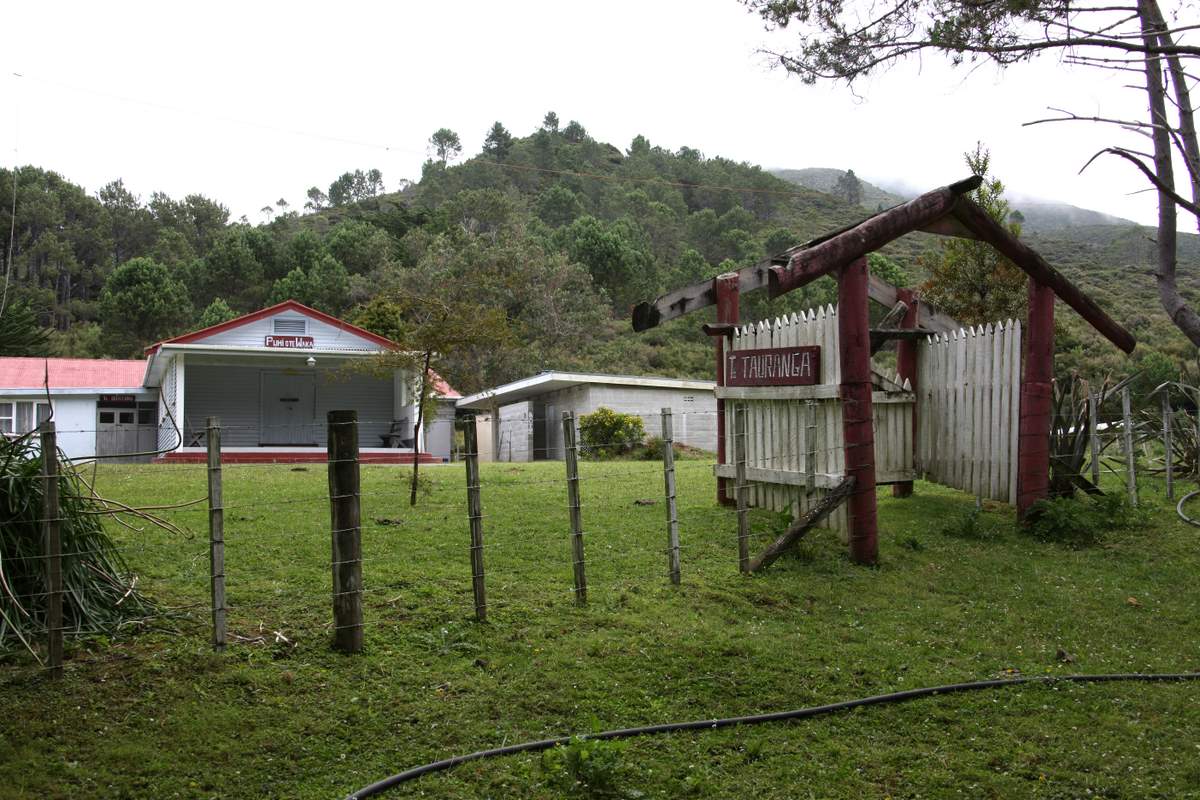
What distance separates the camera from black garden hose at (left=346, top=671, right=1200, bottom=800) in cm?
442

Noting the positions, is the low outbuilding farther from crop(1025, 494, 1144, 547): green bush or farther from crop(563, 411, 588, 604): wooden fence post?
crop(563, 411, 588, 604): wooden fence post

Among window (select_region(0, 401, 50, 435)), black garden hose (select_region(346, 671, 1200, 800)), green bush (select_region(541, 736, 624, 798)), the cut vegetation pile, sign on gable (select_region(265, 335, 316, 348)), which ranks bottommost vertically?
black garden hose (select_region(346, 671, 1200, 800))

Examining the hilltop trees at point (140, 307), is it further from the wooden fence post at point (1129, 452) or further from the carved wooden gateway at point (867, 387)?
the wooden fence post at point (1129, 452)

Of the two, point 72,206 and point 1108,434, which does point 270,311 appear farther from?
point 72,206

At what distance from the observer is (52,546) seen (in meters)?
5.05

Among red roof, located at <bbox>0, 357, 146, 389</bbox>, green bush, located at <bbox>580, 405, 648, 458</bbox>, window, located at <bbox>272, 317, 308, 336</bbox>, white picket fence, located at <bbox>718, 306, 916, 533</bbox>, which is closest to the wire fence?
white picket fence, located at <bbox>718, 306, 916, 533</bbox>

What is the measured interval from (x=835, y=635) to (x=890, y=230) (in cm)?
397

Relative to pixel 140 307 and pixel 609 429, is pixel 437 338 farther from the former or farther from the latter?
pixel 140 307

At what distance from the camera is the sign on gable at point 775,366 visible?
8.98 m

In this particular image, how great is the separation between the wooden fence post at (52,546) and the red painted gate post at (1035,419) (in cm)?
828

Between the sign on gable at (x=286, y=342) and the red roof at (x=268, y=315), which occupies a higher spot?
the red roof at (x=268, y=315)

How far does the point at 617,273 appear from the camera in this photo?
59344mm

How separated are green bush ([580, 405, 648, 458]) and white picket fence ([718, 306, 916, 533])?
14.4 metres

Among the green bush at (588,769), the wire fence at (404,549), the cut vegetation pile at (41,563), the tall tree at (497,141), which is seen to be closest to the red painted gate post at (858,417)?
the wire fence at (404,549)
